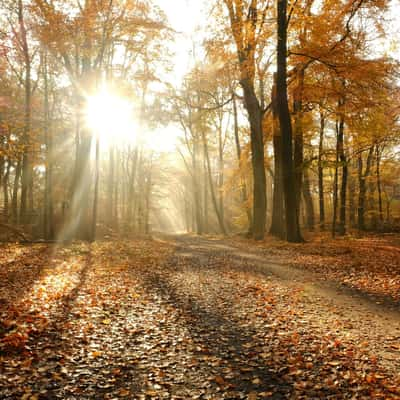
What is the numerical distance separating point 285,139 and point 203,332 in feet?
33.3

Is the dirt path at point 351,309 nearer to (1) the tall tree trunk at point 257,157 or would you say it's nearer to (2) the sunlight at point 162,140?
(1) the tall tree trunk at point 257,157

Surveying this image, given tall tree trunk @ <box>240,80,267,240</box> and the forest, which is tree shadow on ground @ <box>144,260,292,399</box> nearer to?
the forest

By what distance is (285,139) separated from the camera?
537 inches

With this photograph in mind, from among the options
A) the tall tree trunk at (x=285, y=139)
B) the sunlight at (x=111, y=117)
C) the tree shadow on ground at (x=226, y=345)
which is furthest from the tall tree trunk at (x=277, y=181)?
the tree shadow on ground at (x=226, y=345)

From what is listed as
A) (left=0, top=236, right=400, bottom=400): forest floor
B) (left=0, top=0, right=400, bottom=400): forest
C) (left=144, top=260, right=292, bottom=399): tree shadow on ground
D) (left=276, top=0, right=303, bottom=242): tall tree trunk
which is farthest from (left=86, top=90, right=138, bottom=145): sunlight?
(left=144, top=260, right=292, bottom=399): tree shadow on ground

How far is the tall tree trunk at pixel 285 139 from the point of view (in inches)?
527

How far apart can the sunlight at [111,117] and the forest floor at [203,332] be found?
29.1ft

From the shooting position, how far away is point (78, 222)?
16.9 metres

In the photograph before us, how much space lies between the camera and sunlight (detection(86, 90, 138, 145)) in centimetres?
1644

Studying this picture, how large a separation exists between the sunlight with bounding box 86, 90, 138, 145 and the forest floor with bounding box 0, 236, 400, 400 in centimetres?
886

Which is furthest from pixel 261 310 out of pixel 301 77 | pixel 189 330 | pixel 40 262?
pixel 301 77

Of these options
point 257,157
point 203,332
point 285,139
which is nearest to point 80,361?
point 203,332

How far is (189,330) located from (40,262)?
711cm

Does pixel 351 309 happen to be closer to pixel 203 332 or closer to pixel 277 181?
pixel 203 332
